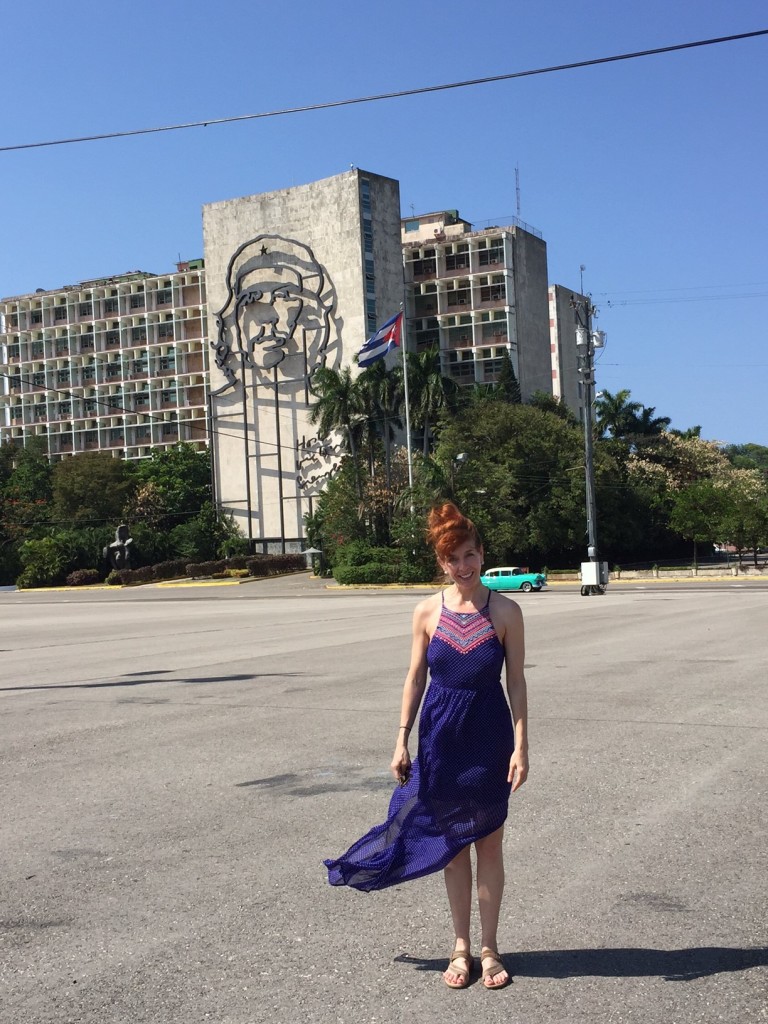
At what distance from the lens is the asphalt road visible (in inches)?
171

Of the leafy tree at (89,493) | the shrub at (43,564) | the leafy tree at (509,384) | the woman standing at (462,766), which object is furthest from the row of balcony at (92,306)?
the woman standing at (462,766)

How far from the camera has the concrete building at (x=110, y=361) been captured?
13275 centimetres

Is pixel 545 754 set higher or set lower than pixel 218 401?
lower

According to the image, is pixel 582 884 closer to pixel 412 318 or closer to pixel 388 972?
pixel 388 972

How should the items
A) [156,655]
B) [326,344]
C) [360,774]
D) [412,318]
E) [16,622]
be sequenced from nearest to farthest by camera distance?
[360,774]
[156,655]
[16,622]
[326,344]
[412,318]

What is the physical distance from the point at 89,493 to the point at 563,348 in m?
55.8

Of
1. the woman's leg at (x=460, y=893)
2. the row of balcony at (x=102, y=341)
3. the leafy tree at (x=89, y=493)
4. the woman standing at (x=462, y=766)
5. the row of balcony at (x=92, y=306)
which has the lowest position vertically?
the woman's leg at (x=460, y=893)

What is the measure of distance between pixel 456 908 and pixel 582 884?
4.20 ft

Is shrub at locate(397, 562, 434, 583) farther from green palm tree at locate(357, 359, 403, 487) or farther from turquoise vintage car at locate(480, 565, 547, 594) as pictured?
green palm tree at locate(357, 359, 403, 487)

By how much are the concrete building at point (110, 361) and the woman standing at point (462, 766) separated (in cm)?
12345

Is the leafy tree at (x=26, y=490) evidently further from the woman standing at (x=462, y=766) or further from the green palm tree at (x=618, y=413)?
the woman standing at (x=462, y=766)

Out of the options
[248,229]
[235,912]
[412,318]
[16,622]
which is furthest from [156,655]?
[412,318]

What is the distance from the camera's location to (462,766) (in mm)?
4582

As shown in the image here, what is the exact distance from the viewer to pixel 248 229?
101m
